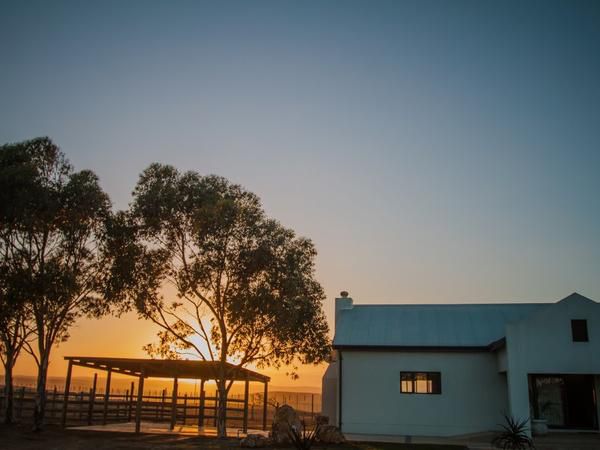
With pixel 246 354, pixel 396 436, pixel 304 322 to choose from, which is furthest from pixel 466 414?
pixel 246 354

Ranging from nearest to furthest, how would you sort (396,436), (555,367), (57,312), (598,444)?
(598,444) → (555,367) → (396,436) → (57,312)

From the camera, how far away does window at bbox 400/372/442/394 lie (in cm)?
2678

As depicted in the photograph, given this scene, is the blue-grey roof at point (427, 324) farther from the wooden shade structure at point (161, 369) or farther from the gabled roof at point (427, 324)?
the wooden shade structure at point (161, 369)

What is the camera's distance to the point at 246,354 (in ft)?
88.1

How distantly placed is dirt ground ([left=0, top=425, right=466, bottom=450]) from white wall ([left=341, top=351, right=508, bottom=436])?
3.60 m

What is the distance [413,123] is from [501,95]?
3334 millimetres

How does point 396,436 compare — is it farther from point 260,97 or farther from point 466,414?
point 260,97

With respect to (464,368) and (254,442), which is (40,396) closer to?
(254,442)

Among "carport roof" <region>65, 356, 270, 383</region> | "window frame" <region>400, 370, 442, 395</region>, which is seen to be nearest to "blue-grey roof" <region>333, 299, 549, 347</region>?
"window frame" <region>400, 370, 442, 395</region>

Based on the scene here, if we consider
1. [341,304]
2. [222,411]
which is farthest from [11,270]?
[341,304]

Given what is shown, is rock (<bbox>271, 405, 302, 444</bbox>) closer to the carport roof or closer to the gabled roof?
the carport roof

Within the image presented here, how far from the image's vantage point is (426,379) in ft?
88.5

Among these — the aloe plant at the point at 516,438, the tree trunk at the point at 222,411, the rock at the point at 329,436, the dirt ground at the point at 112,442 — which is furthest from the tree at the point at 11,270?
the aloe plant at the point at 516,438

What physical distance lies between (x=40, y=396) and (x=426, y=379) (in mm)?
17070
